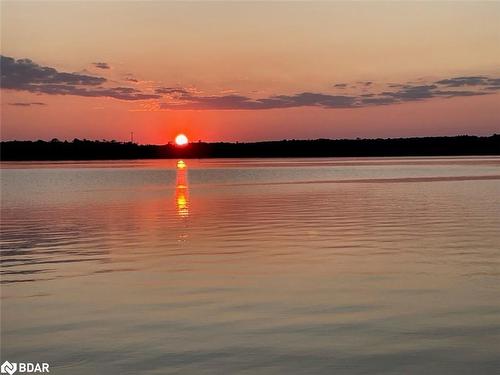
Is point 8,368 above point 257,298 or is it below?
below

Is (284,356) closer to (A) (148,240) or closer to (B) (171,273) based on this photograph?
(B) (171,273)

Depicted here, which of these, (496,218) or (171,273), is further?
(496,218)

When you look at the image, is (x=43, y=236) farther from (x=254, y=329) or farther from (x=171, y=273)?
(x=254, y=329)

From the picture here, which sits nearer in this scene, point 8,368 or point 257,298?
point 8,368

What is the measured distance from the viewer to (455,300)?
17.0 metres

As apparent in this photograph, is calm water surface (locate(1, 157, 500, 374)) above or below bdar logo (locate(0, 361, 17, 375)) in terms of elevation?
above

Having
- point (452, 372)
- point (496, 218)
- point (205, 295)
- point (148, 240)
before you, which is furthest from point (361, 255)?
point (496, 218)

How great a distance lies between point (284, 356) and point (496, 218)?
2735cm

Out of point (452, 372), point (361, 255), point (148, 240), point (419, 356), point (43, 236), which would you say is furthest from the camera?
point (43, 236)

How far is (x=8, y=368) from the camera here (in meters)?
12.8

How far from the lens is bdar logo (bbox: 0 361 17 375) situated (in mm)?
12648

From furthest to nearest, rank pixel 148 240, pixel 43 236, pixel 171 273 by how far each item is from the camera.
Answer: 1. pixel 43 236
2. pixel 148 240
3. pixel 171 273

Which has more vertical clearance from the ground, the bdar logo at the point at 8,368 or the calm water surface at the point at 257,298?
the calm water surface at the point at 257,298

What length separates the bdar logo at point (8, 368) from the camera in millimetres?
12648
